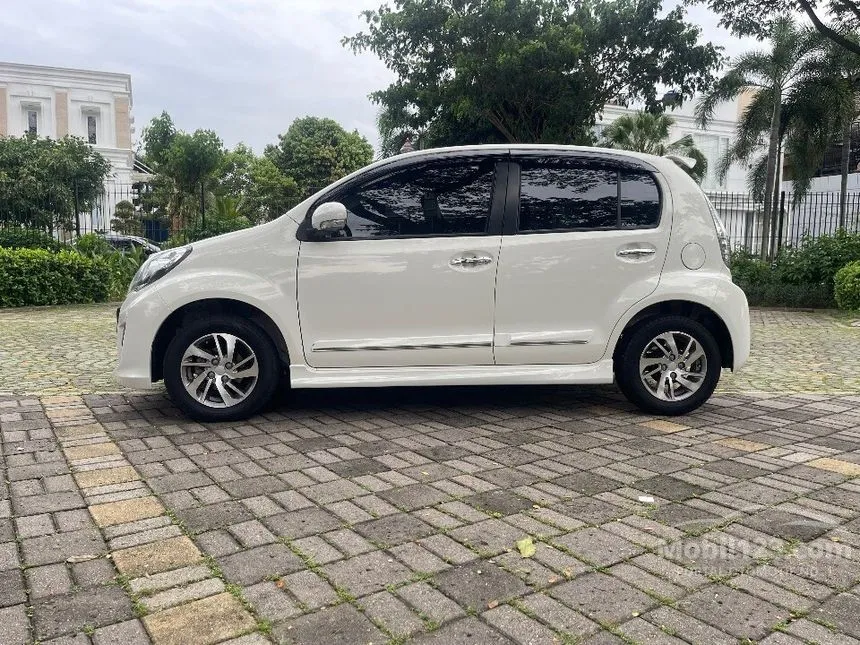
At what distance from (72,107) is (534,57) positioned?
4196 cm

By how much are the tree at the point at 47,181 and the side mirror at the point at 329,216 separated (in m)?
12.6

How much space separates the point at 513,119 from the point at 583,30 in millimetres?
2815

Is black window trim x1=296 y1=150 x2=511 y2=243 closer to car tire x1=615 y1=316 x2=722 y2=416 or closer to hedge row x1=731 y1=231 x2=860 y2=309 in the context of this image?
car tire x1=615 y1=316 x2=722 y2=416

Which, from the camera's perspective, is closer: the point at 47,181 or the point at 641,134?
the point at 47,181

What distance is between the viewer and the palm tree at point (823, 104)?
2106cm

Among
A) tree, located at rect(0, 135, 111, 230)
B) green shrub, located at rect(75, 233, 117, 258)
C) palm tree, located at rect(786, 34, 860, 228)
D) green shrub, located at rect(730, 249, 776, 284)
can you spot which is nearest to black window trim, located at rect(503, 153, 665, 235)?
green shrub, located at rect(730, 249, 776, 284)

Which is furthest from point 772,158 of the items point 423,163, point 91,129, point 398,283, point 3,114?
point 3,114

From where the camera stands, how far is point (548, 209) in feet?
16.7

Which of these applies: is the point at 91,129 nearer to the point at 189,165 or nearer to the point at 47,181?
the point at 189,165

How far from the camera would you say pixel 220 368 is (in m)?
4.91

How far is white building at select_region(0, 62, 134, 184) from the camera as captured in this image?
4819 centimetres

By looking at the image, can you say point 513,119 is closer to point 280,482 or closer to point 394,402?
point 394,402

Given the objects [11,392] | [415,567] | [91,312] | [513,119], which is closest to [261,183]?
[513,119]

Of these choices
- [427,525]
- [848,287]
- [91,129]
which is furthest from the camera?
[91,129]
